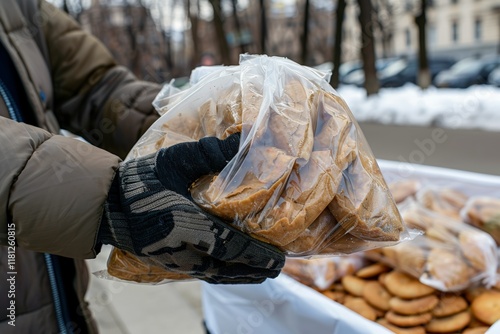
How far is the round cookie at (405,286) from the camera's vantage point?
1518 mm

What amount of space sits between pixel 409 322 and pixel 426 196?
652 millimetres

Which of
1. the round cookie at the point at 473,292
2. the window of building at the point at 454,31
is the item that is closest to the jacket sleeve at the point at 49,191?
the round cookie at the point at 473,292

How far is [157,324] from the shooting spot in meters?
3.11

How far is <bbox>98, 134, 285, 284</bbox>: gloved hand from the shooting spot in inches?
32.8

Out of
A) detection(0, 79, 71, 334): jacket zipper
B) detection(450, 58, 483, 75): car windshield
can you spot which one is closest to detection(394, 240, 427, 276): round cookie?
detection(0, 79, 71, 334): jacket zipper

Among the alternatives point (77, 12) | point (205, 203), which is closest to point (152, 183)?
point (205, 203)

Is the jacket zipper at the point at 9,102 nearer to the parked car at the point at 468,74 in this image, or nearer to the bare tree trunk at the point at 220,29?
the bare tree trunk at the point at 220,29

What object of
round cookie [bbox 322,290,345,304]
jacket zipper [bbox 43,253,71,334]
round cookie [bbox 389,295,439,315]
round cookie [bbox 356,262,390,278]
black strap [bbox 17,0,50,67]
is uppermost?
black strap [bbox 17,0,50,67]

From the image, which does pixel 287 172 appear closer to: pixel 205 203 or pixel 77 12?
pixel 205 203

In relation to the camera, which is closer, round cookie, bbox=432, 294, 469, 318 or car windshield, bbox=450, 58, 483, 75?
round cookie, bbox=432, 294, 469, 318

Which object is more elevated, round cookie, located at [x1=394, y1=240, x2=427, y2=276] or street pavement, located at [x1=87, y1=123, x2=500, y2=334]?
round cookie, located at [x1=394, y1=240, x2=427, y2=276]

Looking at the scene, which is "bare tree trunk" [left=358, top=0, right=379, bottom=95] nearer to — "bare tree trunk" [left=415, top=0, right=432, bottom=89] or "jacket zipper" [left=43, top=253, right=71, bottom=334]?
"bare tree trunk" [left=415, top=0, right=432, bottom=89]

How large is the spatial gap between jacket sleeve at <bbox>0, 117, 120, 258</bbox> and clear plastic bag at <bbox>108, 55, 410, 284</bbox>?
167 mm

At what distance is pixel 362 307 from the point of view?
60.5 inches
